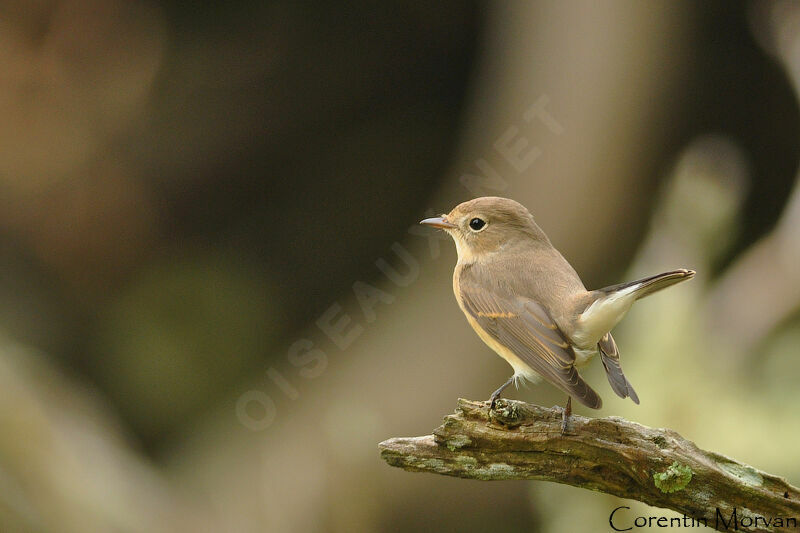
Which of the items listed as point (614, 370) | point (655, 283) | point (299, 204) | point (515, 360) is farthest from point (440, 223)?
point (299, 204)

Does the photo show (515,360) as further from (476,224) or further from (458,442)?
(476,224)

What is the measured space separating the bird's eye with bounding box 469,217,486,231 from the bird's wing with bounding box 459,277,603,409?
19 centimetres

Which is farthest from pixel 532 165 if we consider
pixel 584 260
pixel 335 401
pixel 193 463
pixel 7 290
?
pixel 7 290

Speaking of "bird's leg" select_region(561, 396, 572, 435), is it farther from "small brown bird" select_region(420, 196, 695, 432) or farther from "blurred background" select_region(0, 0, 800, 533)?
"blurred background" select_region(0, 0, 800, 533)

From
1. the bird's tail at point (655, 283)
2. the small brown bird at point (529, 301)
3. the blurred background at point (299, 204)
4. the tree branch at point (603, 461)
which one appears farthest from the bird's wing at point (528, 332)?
the blurred background at point (299, 204)

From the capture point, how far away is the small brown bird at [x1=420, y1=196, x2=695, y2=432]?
247 centimetres

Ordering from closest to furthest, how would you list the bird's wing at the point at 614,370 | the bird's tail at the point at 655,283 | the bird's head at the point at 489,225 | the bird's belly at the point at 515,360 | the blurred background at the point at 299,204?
1. the bird's tail at the point at 655,283
2. the bird's wing at the point at 614,370
3. the bird's belly at the point at 515,360
4. the bird's head at the point at 489,225
5. the blurred background at the point at 299,204

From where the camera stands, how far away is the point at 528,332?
8.83 ft

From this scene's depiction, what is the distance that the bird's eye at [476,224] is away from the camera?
115 inches

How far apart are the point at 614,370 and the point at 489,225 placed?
0.67 metres

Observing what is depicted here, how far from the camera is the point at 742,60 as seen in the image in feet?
22.1

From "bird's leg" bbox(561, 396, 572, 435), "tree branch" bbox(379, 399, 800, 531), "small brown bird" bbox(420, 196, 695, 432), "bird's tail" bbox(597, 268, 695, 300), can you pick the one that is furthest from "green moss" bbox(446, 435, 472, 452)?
"bird's tail" bbox(597, 268, 695, 300)

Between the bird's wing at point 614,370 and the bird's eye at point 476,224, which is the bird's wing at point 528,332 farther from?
the bird's eye at point 476,224

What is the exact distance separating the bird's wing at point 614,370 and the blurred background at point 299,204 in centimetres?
270
